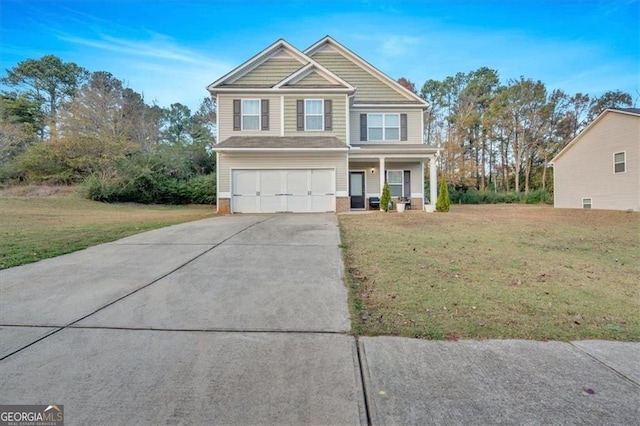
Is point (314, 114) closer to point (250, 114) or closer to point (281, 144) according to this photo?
Result: point (281, 144)

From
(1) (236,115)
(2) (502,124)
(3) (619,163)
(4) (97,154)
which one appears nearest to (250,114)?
(1) (236,115)

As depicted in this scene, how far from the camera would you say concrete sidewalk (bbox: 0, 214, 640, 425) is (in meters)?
2.13

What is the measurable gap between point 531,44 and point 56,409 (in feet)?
68.6

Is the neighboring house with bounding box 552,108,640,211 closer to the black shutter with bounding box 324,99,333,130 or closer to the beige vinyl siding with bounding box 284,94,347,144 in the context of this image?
the beige vinyl siding with bounding box 284,94,347,144

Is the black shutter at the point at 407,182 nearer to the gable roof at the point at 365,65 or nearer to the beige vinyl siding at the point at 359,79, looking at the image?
the gable roof at the point at 365,65

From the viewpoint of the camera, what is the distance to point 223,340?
3146mm

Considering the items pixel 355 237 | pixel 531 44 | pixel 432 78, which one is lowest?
pixel 355 237

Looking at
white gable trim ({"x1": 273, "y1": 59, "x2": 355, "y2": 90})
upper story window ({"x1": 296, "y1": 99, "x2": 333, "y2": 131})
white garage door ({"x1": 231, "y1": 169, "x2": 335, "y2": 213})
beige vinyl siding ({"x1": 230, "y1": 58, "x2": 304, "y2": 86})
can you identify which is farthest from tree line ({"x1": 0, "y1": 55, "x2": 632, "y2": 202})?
white gable trim ({"x1": 273, "y1": 59, "x2": 355, "y2": 90})

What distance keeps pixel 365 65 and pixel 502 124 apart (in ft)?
74.9

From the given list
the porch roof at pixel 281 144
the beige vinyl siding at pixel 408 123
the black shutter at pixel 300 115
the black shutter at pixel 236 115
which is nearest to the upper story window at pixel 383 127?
the beige vinyl siding at pixel 408 123

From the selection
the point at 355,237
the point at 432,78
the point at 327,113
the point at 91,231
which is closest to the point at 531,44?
the point at 327,113

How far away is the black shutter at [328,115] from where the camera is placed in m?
15.8

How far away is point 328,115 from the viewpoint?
15820mm

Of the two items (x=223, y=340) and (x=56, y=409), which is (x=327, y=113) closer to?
(x=223, y=340)
